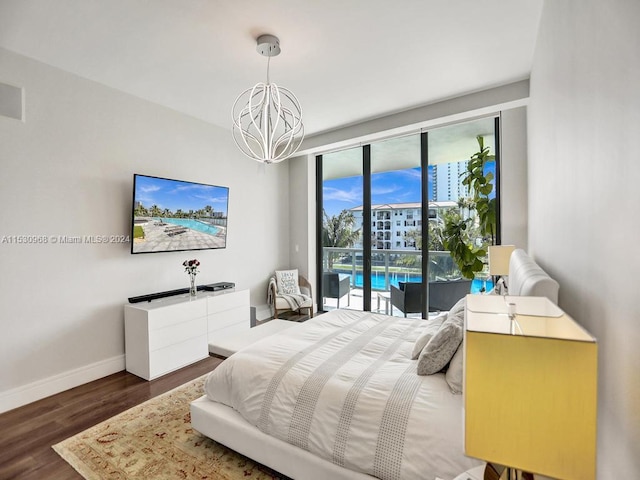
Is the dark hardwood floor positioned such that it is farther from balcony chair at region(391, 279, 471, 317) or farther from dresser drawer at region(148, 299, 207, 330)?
balcony chair at region(391, 279, 471, 317)

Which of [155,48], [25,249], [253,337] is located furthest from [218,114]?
[253,337]

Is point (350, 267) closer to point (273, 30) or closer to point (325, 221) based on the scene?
point (325, 221)

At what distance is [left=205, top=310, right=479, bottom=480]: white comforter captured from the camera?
1335 millimetres

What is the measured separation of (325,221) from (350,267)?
0.91m

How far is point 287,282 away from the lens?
4.97 meters

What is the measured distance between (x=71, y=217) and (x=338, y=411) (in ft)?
9.41

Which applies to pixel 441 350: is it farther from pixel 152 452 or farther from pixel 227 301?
pixel 227 301

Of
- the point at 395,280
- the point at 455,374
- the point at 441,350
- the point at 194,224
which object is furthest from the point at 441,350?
the point at 194,224

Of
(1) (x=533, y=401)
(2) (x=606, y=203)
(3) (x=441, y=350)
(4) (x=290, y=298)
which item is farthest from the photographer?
(4) (x=290, y=298)

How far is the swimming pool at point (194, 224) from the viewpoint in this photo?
351cm

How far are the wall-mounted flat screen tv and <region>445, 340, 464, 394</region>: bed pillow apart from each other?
119 inches

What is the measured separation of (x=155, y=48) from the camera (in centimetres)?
245

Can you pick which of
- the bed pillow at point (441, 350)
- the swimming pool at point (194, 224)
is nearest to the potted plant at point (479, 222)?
the bed pillow at point (441, 350)

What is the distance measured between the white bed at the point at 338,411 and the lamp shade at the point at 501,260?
4.18 feet
